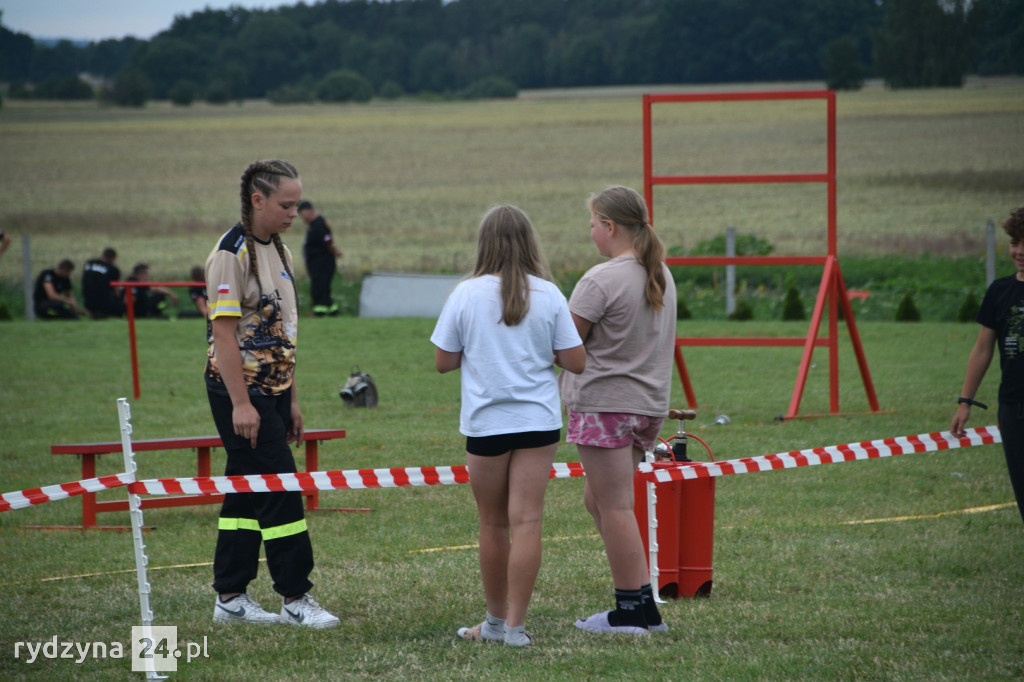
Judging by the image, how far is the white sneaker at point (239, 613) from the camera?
4.63 metres

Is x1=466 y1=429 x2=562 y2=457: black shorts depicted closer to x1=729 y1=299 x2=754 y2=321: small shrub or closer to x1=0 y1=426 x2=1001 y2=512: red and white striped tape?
x1=0 y1=426 x2=1001 y2=512: red and white striped tape

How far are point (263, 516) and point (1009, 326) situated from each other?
3.19 meters

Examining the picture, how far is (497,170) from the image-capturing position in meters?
48.7

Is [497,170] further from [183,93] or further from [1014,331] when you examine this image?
[1014,331]

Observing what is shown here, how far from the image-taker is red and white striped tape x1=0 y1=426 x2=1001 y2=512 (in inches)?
165

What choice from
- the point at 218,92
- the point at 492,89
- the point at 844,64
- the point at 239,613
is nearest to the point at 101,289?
the point at 239,613

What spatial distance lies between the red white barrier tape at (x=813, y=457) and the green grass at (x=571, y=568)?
50cm

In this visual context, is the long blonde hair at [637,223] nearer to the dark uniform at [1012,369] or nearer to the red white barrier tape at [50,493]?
the dark uniform at [1012,369]

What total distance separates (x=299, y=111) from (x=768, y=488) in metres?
65.0

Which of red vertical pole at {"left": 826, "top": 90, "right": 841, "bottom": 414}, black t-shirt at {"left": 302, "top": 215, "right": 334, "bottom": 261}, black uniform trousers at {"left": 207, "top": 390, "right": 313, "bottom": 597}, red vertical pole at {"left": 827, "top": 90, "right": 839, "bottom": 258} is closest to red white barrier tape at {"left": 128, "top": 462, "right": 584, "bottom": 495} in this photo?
black uniform trousers at {"left": 207, "top": 390, "right": 313, "bottom": 597}

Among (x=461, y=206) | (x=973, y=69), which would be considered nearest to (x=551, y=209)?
(x=461, y=206)

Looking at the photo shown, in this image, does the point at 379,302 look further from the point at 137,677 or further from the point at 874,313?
the point at 137,677

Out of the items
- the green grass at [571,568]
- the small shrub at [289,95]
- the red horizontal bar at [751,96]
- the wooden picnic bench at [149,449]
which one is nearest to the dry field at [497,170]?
the small shrub at [289,95]

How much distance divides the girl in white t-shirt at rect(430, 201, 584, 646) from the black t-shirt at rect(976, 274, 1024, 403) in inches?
74.7
